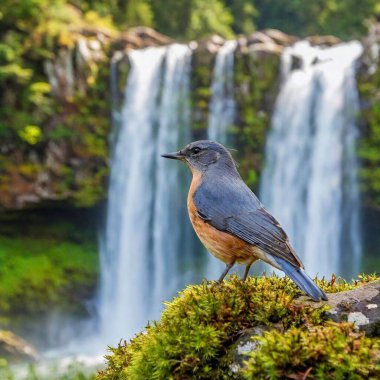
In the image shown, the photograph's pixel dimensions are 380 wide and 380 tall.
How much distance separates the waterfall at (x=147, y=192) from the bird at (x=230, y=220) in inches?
610

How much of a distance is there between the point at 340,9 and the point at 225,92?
1713 cm

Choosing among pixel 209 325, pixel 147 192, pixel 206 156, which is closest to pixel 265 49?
pixel 147 192

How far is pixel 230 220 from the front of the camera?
2975mm

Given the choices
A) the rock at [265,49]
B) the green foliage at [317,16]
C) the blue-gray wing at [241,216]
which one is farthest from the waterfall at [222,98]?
the blue-gray wing at [241,216]

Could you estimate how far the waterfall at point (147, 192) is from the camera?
18.7 meters

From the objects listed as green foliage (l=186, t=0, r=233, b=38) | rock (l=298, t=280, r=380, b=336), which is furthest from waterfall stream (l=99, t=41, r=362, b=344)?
rock (l=298, t=280, r=380, b=336)

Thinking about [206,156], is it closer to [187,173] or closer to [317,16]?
[187,173]

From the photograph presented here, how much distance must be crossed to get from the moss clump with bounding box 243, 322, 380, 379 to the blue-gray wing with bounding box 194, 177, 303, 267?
0.50m

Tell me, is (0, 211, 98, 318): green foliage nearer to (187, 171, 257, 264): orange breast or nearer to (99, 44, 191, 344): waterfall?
(99, 44, 191, 344): waterfall

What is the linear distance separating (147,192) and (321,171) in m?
5.93

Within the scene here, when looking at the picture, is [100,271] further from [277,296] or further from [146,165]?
[277,296]

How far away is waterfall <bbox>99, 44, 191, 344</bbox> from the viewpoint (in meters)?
18.7

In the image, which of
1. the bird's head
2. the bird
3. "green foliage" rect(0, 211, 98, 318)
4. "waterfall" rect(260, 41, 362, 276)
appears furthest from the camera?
"green foliage" rect(0, 211, 98, 318)

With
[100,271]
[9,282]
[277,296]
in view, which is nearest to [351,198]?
[100,271]
